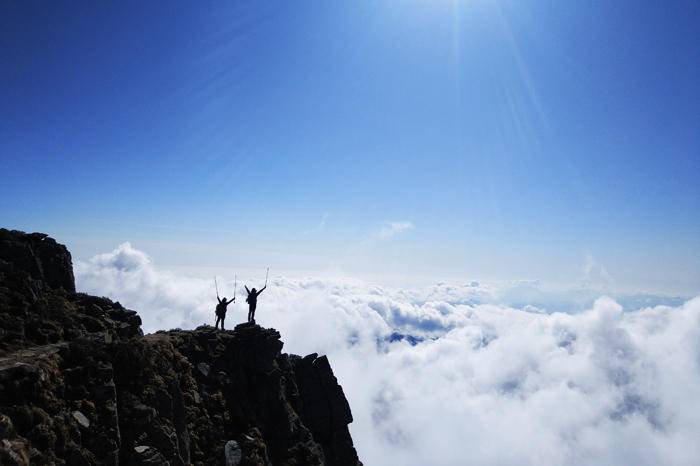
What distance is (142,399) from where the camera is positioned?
23.4 meters

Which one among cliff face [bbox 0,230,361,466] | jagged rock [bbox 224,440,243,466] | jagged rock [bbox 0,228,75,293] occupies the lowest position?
jagged rock [bbox 224,440,243,466]

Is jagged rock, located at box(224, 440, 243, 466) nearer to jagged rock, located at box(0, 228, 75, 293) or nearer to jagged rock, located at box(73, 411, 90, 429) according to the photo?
jagged rock, located at box(73, 411, 90, 429)

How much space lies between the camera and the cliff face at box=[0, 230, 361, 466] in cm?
1812

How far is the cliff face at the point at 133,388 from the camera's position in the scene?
59.5 feet

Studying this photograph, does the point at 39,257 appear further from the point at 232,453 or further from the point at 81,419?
the point at 232,453

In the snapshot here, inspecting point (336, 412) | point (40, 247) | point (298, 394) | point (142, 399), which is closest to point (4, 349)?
point (142, 399)

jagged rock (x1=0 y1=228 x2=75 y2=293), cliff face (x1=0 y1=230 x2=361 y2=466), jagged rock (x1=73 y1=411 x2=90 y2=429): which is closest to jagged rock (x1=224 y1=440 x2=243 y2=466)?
cliff face (x1=0 y1=230 x2=361 y2=466)

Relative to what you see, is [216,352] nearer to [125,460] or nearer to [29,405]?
[125,460]

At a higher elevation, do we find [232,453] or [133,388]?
[133,388]

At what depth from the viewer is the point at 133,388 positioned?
23.8 m

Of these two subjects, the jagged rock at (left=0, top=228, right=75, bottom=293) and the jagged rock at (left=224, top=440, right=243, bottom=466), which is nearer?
the jagged rock at (left=224, top=440, right=243, bottom=466)

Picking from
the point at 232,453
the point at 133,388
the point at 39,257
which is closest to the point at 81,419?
the point at 133,388

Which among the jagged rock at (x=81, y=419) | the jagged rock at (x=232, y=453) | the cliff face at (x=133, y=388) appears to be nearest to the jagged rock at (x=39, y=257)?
the cliff face at (x=133, y=388)

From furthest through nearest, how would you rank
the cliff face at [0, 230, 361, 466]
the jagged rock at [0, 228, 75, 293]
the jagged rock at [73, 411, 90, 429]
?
1. the jagged rock at [0, 228, 75, 293]
2. the jagged rock at [73, 411, 90, 429]
3. the cliff face at [0, 230, 361, 466]
